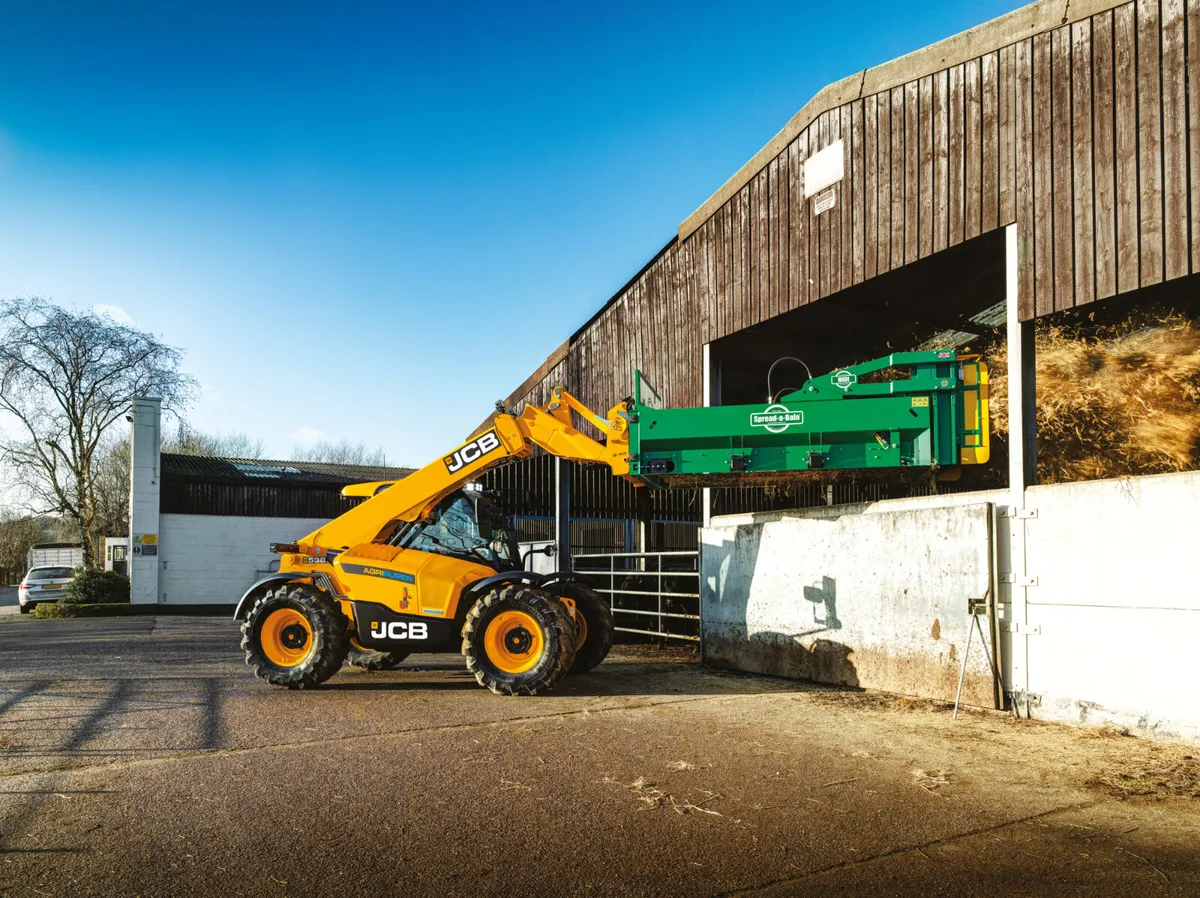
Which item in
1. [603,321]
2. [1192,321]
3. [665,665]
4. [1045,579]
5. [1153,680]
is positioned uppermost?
[603,321]

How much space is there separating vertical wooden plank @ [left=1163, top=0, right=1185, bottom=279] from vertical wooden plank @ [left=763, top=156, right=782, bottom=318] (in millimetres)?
4607

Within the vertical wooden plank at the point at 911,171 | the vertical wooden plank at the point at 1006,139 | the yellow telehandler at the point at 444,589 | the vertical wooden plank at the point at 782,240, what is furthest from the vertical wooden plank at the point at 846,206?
the yellow telehandler at the point at 444,589

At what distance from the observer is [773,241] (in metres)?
11.4

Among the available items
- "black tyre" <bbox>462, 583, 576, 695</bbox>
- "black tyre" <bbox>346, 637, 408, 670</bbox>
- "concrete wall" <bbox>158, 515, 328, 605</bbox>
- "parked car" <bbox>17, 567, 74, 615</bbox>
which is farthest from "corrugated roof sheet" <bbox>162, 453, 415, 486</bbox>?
"black tyre" <bbox>462, 583, 576, 695</bbox>

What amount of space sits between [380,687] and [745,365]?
7.04 metres

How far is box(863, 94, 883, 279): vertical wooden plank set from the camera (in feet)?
32.4

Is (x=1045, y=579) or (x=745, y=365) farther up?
(x=745, y=365)

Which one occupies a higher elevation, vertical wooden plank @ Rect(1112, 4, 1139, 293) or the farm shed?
vertical wooden plank @ Rect(1112, 4, 1139, 293)

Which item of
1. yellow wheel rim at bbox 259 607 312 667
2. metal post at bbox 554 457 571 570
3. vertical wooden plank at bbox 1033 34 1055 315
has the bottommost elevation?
yellow wheel rim at bbox 259 607 312 667

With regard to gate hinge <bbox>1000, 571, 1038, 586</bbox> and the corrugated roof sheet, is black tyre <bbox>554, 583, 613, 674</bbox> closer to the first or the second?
gate hinge <bbox>1000, 571, 1038, 586</bbox>

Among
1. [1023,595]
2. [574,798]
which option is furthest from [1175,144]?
[574,798]

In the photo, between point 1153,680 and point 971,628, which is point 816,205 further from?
point 1153,680

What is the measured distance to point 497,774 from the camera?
6.10 m

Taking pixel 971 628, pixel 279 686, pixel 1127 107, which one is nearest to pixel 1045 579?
pixel 971 628
